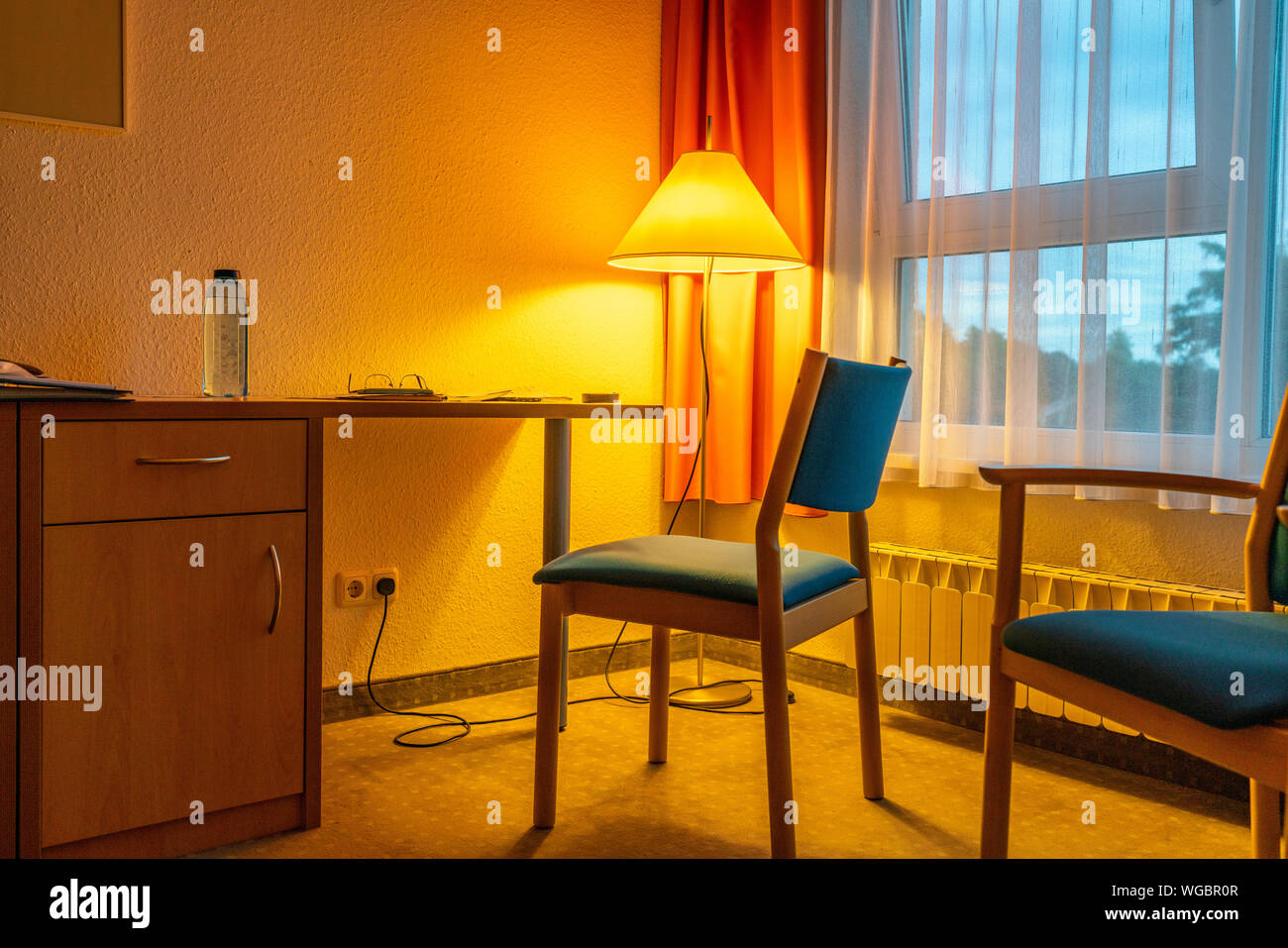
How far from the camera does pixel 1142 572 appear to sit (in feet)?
6.95

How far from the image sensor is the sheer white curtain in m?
1.91

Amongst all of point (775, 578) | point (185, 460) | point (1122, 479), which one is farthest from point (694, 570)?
point (185, 460)

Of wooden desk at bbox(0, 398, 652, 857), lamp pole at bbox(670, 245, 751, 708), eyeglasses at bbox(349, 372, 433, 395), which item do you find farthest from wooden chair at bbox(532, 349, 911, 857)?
eyeglasses at bbox(349, 372, 433, 395)

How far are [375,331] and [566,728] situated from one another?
989 millimetres

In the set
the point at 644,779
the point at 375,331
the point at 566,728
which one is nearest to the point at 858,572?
the point at 644,779

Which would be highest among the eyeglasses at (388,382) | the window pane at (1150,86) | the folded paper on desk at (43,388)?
the window pane at (1150,86)

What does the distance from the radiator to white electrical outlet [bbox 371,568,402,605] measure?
1075 millimetres

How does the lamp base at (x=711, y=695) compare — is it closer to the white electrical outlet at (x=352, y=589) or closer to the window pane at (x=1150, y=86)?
the white electrical outlet at (x=352, y=589)

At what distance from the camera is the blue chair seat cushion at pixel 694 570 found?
5.55ft

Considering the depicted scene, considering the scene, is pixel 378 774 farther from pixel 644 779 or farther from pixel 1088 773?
pixel 1088 773

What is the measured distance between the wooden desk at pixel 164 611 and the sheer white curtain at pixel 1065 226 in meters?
1.23
